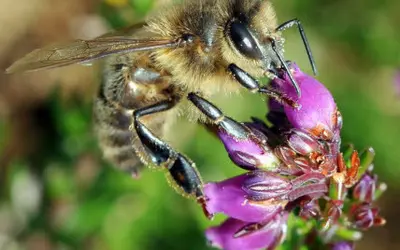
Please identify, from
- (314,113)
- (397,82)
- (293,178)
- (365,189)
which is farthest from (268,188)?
(397,82)

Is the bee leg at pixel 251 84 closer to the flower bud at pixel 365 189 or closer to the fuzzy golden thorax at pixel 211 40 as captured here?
the fuzzy golden thorax at pixel 211 40

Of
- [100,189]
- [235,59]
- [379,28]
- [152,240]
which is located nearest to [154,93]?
[235,59]

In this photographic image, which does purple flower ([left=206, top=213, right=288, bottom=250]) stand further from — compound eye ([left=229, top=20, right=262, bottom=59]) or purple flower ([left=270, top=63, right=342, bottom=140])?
compound eye ([left=229, top=20, right=262, bottom=59])

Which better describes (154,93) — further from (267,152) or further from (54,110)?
(54,110)

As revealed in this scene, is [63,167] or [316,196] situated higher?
[316,196]

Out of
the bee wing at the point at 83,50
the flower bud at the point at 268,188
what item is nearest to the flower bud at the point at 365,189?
the flower bud at the point at 268,188

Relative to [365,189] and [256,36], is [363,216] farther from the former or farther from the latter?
[256,36]
